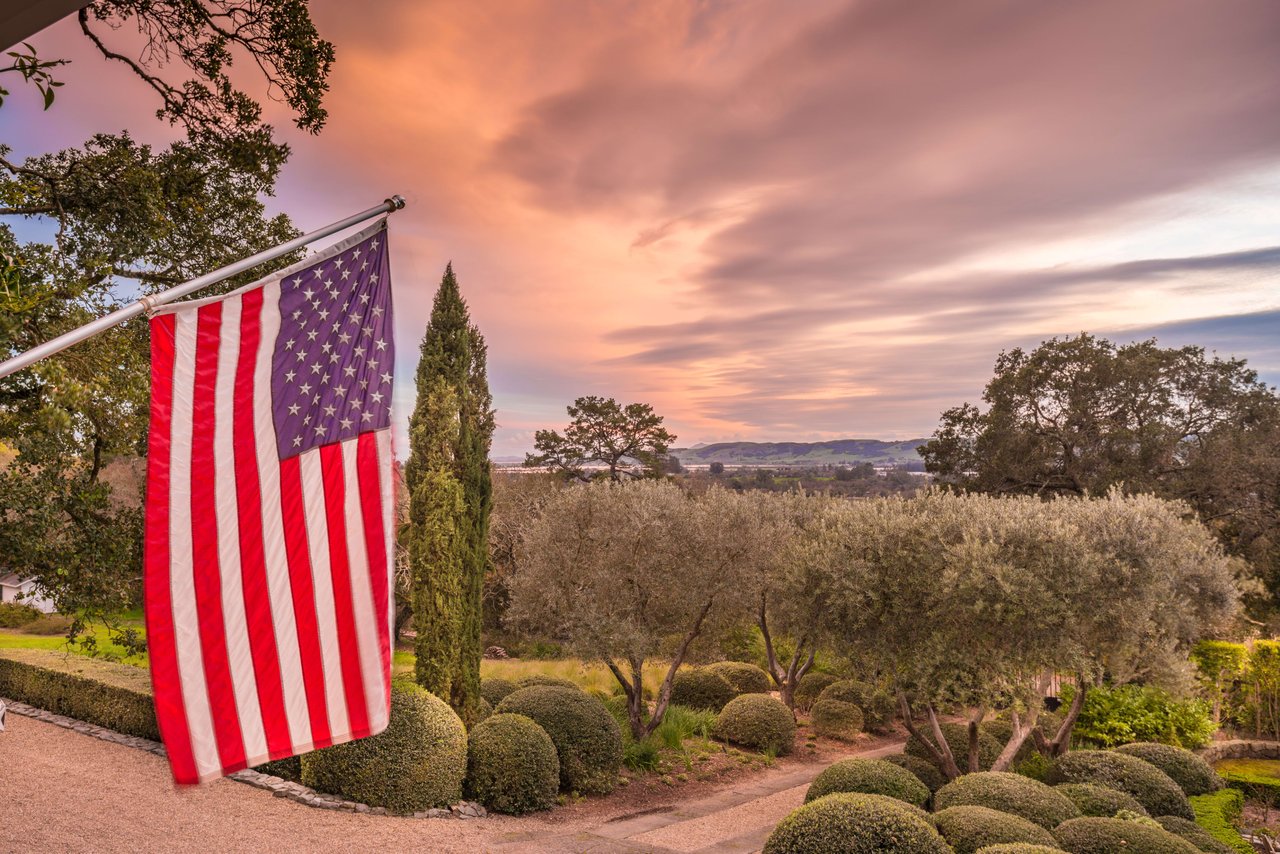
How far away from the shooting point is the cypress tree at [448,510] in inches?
558

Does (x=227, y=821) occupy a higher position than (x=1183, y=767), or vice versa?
(x=227, y=821)

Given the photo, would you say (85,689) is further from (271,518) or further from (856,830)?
(856,830)

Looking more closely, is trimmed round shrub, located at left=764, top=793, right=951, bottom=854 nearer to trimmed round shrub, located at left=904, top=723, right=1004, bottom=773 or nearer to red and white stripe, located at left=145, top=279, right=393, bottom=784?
trimmed round shrub, located at left=904, top=723, right=1004, bottom=773

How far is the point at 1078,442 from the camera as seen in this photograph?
31.9m

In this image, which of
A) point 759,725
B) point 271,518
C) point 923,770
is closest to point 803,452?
point 759,725

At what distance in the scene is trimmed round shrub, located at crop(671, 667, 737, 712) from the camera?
20.1m

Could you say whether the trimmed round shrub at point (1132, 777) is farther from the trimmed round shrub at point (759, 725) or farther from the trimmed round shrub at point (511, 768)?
the trimmed round shrub at point (511, 768)

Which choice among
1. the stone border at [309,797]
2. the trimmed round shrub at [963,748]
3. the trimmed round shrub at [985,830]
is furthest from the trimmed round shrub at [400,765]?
the trimmed round shrub at [963,748]

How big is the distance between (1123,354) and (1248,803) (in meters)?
24.1

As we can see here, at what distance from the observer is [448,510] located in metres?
14.5

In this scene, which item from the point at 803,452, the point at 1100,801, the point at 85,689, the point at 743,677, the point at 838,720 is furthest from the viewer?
the point at 803,452

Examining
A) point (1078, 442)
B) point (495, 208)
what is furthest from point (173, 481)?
point (1078, 442)

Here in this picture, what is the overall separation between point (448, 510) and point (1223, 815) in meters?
13.9

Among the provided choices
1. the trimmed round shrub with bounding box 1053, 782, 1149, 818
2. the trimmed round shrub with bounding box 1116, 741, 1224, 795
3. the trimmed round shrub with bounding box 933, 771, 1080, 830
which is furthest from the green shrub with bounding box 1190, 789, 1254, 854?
the trimmed round shrub with bounding box 933, 771, 1080, 830
